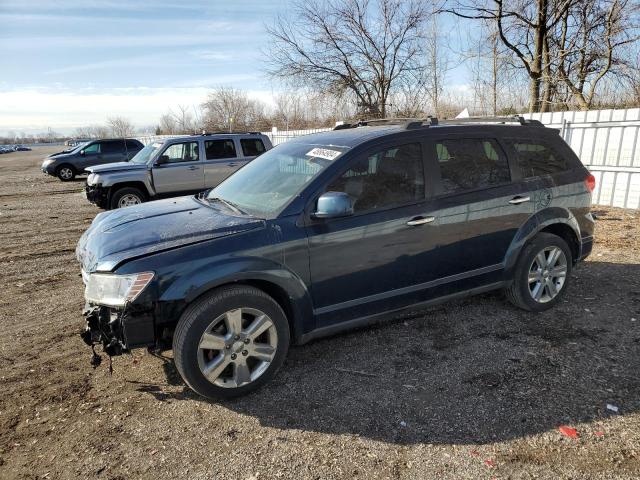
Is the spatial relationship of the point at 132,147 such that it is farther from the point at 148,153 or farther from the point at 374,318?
the point at 374,318

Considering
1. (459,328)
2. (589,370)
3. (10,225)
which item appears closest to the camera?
(589,370)

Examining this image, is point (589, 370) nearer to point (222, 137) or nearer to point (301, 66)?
point (222, 137)

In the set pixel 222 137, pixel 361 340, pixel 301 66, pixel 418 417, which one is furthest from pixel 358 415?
pixel 301 66

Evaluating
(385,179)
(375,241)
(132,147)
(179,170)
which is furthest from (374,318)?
(132,147)

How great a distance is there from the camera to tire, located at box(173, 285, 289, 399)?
2.91m

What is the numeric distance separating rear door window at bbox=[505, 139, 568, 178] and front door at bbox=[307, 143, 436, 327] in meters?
1.14

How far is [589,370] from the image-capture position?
11.2 ft

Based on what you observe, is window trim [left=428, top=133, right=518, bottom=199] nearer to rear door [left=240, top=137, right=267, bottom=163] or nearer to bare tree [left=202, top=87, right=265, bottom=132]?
rear door [left=240, top=137, right=267, bottom=163]

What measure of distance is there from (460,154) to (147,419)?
322 cm

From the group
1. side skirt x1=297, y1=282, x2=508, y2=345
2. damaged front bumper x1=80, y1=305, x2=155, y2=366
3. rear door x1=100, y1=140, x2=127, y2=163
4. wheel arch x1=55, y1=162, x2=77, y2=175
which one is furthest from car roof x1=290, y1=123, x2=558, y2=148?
wheel arch x1=55, y1=162, x2=77, y2=175

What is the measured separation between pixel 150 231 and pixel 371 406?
1.99 m

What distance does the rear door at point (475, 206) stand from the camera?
3.79 metres

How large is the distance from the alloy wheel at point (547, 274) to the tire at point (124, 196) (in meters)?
8.90

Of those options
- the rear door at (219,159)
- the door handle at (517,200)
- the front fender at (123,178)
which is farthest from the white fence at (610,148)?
the front fender at (123,178)
